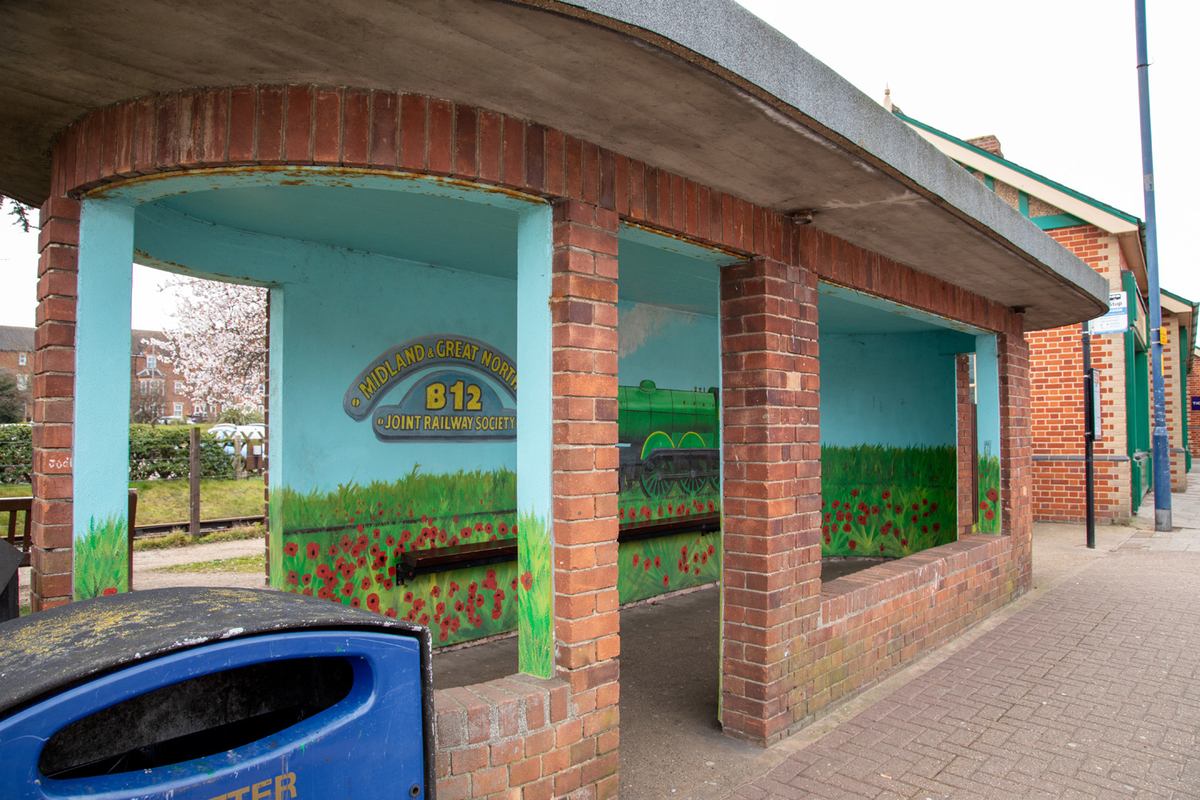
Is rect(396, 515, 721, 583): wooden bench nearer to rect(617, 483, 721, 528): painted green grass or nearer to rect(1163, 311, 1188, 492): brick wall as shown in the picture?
rect(617, 483, 721, 528): painted green grass

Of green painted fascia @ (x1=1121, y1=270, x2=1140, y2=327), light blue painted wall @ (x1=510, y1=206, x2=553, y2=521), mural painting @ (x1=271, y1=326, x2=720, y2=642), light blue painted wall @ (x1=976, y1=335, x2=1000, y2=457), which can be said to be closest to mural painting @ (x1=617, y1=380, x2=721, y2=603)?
mural painting @ (x1=271, y1=326, x2=720, y2=642)

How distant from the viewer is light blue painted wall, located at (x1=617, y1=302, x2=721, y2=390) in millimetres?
6726

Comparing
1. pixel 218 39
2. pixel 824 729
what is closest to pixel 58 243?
pixel 218 39

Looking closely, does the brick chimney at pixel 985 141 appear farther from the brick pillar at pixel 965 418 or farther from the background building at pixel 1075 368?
the brick pillar at pixel 965 418

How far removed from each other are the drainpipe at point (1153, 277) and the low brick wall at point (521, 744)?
472 inches

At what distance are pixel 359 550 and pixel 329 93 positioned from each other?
121 inches

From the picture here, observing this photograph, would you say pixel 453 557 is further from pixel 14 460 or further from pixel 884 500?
pixel 14 460

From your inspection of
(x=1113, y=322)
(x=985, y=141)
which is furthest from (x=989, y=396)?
(x=985, y=141)

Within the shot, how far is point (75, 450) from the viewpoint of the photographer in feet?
9.10

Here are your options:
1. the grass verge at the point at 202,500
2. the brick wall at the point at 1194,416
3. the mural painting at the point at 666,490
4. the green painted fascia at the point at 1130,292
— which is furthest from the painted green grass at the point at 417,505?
the brick wall at the point at 1194,416

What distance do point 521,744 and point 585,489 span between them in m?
0.95

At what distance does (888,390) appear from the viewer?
9320mm

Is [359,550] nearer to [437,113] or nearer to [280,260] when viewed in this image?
[280,260]

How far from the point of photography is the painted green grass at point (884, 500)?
9.08 metres
